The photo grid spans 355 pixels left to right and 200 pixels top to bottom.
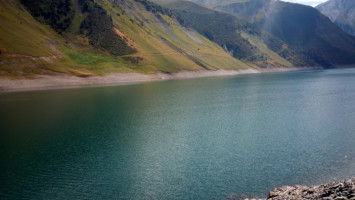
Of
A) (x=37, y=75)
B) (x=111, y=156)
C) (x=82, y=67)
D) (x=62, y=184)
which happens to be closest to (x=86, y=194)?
(x=62, y=184)

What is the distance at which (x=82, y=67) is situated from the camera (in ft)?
523

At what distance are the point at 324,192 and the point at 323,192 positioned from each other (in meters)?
0.12

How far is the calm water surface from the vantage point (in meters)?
27.2

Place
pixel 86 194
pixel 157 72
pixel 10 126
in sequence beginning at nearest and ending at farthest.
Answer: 1. pixel 86 194
2. pixel 10 126
3. pixel 157 72

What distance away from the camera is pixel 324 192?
1845 centimetres

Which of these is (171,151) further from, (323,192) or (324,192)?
(324,192)

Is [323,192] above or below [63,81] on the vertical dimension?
above

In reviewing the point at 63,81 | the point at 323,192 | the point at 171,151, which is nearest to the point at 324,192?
the point at 323,192

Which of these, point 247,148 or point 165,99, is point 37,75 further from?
point 247,148

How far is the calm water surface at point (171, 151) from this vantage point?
89.1ft

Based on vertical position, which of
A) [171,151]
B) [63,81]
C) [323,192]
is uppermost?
[323,192]

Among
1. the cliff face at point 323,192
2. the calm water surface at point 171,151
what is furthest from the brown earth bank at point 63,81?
the cliff face at point 323,192

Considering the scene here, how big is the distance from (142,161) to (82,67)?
13615 centimetres

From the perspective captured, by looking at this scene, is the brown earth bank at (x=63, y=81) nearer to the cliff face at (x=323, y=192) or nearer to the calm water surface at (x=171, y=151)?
the calm water surface at (x=171, y=151)
